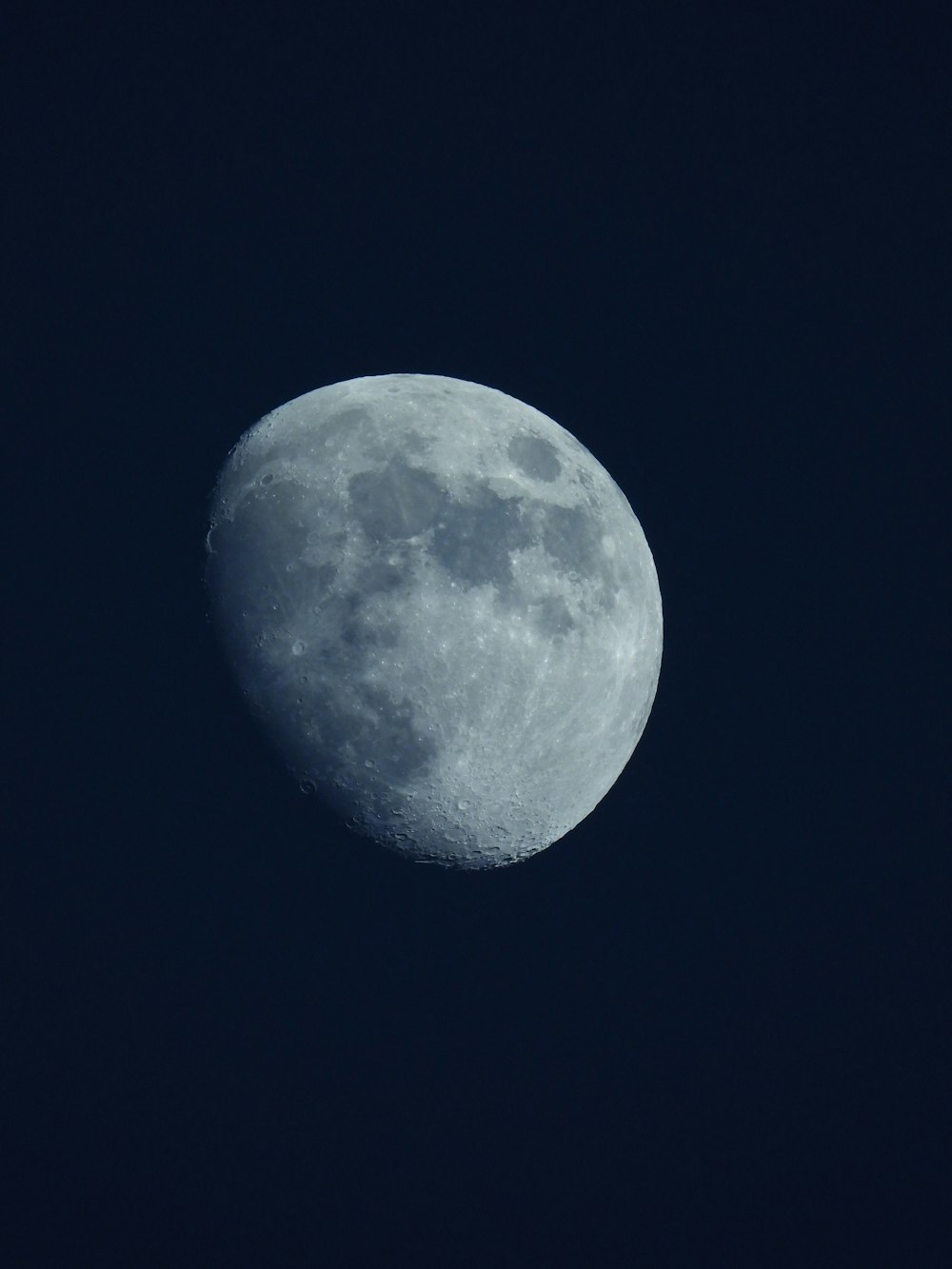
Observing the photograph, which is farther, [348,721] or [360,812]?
[360,812]

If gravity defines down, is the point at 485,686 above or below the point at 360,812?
above

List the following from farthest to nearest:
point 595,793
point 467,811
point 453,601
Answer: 1. point 595,793
2. point 467,811
3. point 453,601

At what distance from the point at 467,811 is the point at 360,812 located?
2.04 ft

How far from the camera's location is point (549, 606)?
16.5ft

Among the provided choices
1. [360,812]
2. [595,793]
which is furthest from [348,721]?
A: [595,793]

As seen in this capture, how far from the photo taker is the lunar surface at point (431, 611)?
4.88 metres

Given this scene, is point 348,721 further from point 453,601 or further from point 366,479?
point 366,479

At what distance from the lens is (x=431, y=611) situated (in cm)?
484

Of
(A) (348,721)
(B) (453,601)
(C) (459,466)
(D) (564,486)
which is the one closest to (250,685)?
(A) (348,721)

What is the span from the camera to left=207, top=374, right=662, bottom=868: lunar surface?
16.0 ft

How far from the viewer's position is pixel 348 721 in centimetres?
502

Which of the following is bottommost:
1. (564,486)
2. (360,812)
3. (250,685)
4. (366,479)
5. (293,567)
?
(360,812)

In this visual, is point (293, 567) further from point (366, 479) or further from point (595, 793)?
point (595, 793)

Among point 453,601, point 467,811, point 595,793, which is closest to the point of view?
point 453,601
